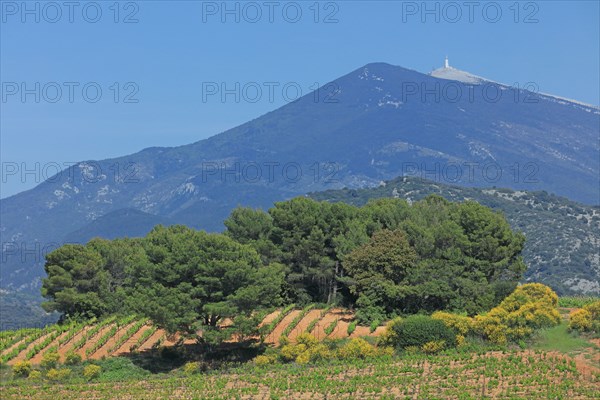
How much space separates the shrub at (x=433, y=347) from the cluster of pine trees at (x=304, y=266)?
9172 mm

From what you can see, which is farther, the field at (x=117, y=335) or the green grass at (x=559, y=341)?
the field at (x=117, y=335)

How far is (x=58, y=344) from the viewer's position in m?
60.8

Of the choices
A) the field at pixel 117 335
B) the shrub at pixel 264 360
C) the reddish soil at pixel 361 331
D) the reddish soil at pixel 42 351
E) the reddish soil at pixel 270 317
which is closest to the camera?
the shrub at pixel 264 360

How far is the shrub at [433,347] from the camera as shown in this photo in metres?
52.9

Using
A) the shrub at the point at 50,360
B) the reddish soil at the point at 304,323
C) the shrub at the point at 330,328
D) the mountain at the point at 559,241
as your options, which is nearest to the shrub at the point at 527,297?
the shrub at the point at 330,328

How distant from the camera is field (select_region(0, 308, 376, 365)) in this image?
59.2 m

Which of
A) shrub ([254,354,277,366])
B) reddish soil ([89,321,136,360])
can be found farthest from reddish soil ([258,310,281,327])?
shrub ([254,354,277,366])

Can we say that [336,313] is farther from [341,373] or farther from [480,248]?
[341,373]

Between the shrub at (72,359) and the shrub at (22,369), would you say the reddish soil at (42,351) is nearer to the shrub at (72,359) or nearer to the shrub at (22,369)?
the shrub at (72,359)

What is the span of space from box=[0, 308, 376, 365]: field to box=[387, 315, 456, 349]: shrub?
213 inches

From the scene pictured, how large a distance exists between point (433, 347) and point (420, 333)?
1.09 metres

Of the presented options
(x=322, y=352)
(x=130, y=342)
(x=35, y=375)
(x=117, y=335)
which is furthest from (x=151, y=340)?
(x=322, y=352)

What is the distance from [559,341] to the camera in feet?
174

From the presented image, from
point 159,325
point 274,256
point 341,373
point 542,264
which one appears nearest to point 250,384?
point 341,373
